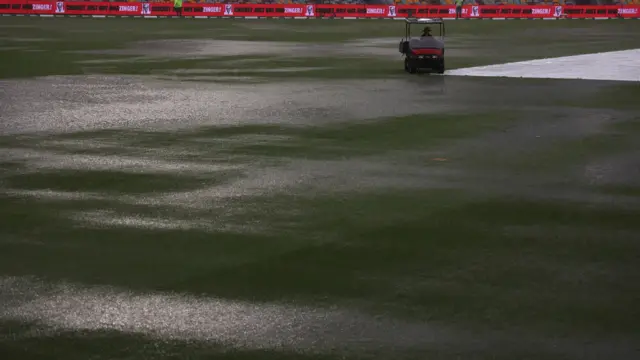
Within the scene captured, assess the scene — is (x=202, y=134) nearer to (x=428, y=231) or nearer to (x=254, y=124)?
(x=254, y=124)

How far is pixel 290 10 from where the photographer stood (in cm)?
8125

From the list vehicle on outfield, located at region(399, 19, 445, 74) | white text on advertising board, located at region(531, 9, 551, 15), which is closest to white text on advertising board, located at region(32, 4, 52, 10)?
white text on advertising board, located at region(531, 9, 551, 15)

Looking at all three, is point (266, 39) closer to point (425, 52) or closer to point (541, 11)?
point (425, 52)

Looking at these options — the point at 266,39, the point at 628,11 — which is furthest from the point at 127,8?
the point at 628,11

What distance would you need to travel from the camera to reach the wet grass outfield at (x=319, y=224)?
7.90 m

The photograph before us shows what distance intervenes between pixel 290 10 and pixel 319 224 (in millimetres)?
71180

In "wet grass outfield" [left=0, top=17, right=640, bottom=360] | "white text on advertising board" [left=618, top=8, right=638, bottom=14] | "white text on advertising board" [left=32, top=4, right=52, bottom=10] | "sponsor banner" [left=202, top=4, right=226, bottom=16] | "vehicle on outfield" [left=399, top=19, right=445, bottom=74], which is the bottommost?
"wet grass outfield" [left=0, top=17, right=640, bottom=360]

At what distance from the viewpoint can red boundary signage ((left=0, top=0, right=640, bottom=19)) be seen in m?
79.6

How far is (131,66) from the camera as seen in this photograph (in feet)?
111

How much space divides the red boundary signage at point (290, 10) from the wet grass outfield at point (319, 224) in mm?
55312

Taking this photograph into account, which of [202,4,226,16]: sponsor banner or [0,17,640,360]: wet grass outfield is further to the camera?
[202,4,226,16]: sponsor banner

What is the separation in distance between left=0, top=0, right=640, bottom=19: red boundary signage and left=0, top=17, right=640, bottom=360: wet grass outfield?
5531 centimetres

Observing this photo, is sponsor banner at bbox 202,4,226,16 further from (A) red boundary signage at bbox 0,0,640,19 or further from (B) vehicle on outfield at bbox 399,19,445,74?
(B) vehicle on outfield at bbox 399,19,445,74

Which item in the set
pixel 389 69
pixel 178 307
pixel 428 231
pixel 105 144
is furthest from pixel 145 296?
pixel 389 69
